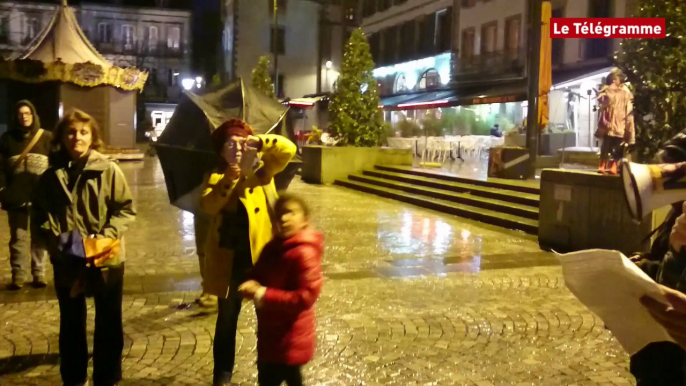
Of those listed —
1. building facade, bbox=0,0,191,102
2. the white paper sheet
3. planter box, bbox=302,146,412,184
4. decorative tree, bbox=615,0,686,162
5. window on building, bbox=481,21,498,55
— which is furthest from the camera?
building facade, bbox=0,0,191,102

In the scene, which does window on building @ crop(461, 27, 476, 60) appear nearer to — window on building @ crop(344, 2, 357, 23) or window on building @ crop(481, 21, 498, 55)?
window on building @ crop(481, 21, 498, 55)

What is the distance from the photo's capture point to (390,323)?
5.47 m

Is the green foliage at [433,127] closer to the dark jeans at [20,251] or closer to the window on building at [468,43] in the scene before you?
the window on building at [468,43]

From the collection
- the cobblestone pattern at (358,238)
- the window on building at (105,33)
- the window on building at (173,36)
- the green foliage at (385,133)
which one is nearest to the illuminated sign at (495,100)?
the green foliage at (385,133)

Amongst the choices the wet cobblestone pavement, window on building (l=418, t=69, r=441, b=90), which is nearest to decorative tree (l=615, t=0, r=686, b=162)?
the wet cobblestone pavement

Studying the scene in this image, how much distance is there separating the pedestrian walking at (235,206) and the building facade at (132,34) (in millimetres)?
49816

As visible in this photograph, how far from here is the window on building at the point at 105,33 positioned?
166 ft

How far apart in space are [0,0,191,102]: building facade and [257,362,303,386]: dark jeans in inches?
1993

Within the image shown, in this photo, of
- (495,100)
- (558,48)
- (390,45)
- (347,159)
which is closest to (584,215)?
(347,159)

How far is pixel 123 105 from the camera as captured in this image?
80.1 ft

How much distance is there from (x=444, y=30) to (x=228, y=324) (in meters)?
31.4

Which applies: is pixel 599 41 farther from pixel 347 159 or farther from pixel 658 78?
pixel 658 78

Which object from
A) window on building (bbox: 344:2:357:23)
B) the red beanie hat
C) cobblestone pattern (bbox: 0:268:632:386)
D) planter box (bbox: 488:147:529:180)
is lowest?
cobblestone pattern (bbox: 0:268:632:386)

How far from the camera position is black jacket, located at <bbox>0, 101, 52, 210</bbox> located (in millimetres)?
5840
